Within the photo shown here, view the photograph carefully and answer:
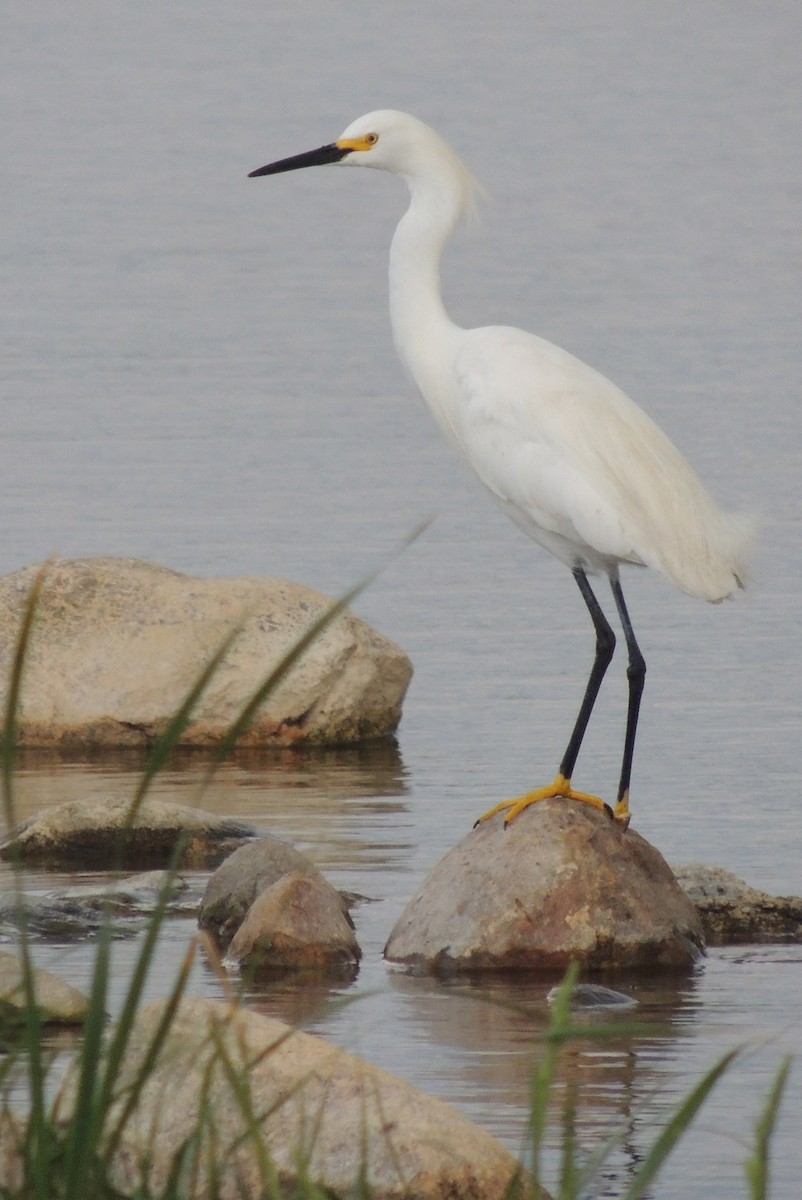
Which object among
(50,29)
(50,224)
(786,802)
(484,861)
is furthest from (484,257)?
(50,29)

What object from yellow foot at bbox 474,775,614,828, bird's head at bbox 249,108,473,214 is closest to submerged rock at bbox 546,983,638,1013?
yellow foot at bbox 474,775,614,828

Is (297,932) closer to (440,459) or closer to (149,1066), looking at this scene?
(149,1066)

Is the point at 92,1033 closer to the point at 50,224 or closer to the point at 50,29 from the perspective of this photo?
the point at 50,224

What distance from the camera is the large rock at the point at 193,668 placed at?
13695 millimetres

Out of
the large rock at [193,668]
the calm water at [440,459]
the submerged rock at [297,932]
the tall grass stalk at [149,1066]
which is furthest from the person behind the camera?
the large rock at [193,668]

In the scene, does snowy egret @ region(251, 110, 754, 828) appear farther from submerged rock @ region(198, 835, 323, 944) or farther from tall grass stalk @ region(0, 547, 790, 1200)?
tall grass stalk @ region(0, 547, 790, 1200)

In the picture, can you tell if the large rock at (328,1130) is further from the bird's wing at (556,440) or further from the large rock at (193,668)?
the large rock at (193,668)

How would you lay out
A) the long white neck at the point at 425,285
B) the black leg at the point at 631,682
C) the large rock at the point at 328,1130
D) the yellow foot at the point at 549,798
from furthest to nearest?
the long white neck at the point at 425,285 → the black leg at the point at 631,682 → the yellow foot at the point at 549,798 → the large rock at the point at 328,1130

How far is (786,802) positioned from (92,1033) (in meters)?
8.35

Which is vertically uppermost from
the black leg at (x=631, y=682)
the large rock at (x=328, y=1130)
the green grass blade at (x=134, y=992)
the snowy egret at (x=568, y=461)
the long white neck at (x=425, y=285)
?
the long white neck at (x=425, y=285)

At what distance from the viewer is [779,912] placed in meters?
9.80

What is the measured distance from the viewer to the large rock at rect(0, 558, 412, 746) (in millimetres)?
13695

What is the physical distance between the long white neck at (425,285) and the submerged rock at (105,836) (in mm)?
1916

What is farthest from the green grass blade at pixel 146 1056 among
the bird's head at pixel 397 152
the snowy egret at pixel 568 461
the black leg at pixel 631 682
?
the bird's head at pixel 397 152
